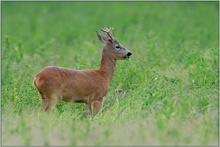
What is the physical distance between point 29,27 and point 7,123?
1430 centimetres

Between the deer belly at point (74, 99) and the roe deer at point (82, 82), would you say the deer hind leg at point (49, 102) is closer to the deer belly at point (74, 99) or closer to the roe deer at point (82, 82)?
the roe deer at point (82, 82)

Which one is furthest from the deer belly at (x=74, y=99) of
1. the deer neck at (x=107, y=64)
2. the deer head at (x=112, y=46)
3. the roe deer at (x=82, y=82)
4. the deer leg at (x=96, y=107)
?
the deer head at (x=112, y=46)

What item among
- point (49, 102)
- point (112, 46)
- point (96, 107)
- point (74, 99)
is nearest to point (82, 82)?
point (74, 99)

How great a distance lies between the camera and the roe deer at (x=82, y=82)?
10.3 meters

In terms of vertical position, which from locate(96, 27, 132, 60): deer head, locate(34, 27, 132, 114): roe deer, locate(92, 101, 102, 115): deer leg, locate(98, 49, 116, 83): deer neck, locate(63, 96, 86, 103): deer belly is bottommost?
locate(92, 101, 102, 115): deer leg

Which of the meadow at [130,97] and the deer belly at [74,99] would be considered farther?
the deer belly at [74,99]

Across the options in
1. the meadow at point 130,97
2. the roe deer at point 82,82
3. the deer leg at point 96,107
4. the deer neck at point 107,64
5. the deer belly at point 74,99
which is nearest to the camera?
the meadow at point 130,97

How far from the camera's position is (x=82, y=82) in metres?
10.8

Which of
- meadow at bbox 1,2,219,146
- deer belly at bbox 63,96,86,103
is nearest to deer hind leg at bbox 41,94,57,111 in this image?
meadow at bbox 1,2,219,146

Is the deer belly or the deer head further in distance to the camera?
the deer head

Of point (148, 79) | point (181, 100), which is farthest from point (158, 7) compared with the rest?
point (181, 100)

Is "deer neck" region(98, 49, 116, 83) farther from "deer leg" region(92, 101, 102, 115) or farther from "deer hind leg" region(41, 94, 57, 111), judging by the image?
"deer hind leg" region(41, 94, 57, 111)

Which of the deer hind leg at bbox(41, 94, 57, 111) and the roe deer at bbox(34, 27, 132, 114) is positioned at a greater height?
the roe deer at bbox(34, 27, 132, 114)

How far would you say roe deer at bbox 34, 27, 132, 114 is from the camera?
1034 centimetres
